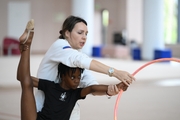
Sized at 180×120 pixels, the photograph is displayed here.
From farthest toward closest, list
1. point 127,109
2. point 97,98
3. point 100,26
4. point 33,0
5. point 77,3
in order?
point 100,26
point 33,0
point 77,3
point 97,98
point 127,109

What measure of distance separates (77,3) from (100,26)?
13.3 m

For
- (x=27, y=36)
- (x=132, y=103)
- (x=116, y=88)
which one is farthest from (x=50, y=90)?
(x=132, y=103)

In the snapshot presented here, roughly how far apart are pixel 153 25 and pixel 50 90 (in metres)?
15.3

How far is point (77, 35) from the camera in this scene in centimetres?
440

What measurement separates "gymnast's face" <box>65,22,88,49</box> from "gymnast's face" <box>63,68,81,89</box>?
365mm

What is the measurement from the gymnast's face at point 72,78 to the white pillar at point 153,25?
15113 millimetres

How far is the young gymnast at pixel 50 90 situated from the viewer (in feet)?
14.0

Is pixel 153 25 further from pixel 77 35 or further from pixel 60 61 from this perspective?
pixel 60 61

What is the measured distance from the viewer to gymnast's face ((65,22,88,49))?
440cm

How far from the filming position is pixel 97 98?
8141 millimetres

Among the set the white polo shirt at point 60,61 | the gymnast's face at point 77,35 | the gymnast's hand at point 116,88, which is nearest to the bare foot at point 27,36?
the white polo shirt at point 60,61

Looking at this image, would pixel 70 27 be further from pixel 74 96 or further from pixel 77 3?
pixel 77 3

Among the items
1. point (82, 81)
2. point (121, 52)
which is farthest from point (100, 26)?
point (82, 81)

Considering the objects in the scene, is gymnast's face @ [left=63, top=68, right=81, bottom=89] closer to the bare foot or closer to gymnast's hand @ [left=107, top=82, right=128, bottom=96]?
gymnast's hand @ [left=107, top=82, right=128, bottom=96]
